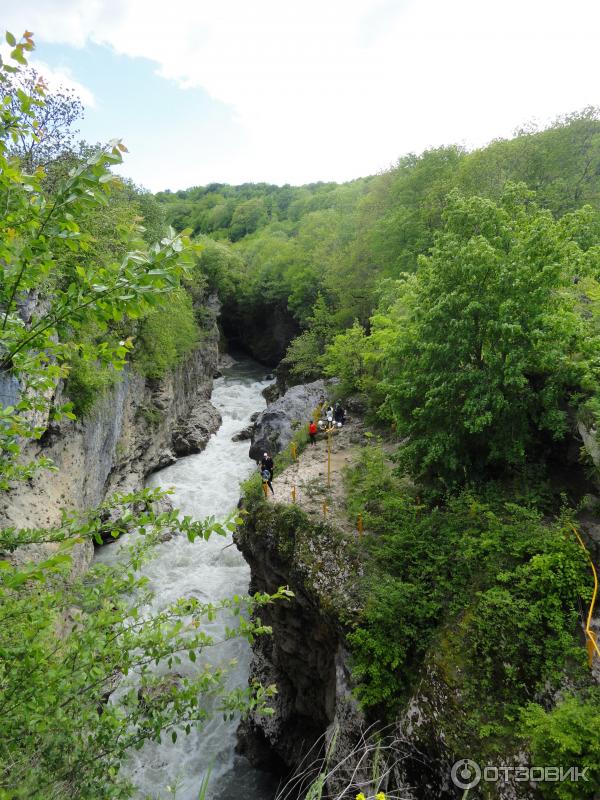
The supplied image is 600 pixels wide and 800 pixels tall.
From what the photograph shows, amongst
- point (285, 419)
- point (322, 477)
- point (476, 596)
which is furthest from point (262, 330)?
point (476, 596)

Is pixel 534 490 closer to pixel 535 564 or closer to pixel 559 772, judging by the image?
pixel 535 564

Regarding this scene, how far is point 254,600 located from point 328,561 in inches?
222

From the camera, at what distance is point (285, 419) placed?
2000cm

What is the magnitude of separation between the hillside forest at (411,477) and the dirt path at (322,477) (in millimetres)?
594

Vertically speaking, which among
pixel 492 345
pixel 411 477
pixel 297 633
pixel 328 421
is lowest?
pixel 297 633

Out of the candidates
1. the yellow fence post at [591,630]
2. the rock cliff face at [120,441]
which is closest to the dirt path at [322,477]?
the yellow fence post at [591,630]

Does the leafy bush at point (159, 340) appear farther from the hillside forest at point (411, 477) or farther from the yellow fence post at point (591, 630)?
the yellow fence post at point (591, 630)

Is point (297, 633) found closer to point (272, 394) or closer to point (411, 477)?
point (411, 477)

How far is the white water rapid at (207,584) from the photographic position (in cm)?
1029

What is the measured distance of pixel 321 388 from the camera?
21984 mm

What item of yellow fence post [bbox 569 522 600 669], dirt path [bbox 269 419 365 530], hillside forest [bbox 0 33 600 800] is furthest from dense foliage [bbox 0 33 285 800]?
dirt path [bbox 269 419 365 530]

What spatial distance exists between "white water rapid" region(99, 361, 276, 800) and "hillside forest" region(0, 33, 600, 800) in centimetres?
87

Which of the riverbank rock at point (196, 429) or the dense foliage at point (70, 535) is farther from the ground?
the dense foliage at point (70, 535)

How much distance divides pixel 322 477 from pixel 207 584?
20.1 feet
